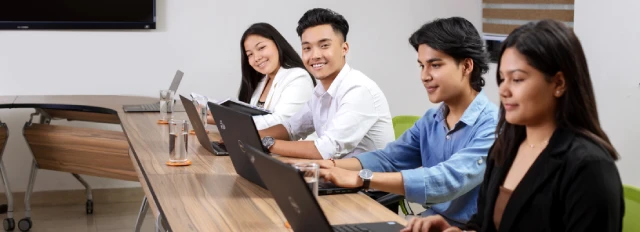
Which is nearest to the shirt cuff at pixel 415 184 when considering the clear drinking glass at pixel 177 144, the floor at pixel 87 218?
the clear drinking glass at pixel 177 144

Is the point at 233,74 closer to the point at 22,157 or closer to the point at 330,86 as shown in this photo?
the point at 22,157

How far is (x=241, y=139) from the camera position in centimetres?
262

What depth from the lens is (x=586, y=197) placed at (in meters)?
1.59

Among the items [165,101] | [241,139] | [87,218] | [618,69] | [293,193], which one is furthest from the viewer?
[87,218]

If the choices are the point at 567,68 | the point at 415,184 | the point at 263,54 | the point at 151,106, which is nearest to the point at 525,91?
the point at 567,68

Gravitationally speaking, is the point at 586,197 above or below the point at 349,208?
above

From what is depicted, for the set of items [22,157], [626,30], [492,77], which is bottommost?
[22,157]

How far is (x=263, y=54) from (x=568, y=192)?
275 centimetres

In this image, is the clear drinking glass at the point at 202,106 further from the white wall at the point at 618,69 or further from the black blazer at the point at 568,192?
the black blazer at the point at 568,192

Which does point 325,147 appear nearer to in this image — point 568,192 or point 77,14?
point 568,192

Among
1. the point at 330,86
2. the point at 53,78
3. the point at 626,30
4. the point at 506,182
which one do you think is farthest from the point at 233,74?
the point at 506,182

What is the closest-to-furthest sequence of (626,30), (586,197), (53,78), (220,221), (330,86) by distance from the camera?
(586,197) < (220,221) < (330,86) < (626,30) < (53,78)

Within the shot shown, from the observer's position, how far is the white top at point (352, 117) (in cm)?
318

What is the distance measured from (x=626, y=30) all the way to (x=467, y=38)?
5.37 ft
